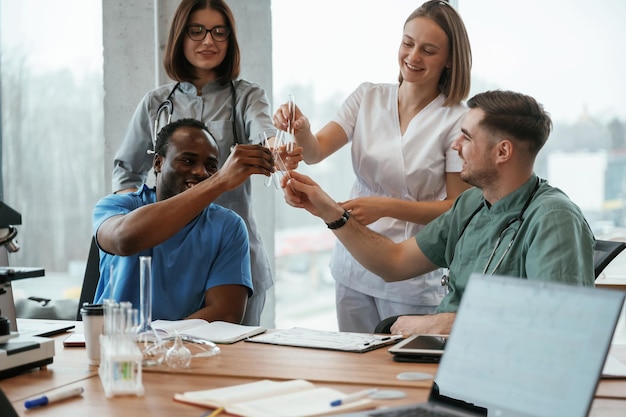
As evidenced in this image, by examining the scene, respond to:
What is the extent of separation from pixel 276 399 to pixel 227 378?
24 cm

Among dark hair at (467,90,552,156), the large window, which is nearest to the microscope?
dark hair at (467,90,552,156)

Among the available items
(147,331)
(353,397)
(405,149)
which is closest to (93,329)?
(147,331)

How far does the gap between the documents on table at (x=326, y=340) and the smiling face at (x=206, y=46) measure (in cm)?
123

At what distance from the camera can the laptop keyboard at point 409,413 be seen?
4.72 feet

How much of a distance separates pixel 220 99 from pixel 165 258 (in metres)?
0.79

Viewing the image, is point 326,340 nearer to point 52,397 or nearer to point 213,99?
point 52,397

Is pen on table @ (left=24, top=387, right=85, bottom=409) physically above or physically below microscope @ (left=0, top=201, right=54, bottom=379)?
below

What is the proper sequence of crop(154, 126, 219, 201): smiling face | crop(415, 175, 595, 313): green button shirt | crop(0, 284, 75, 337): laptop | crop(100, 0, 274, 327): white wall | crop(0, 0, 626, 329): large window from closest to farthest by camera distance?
crop(0, 284, 75, 337): laptop < crop(415, 175, 595, 313): green button shirt < crop(154, 126, 219, 201): smiling face < crop(0, 0, 626, 329): large window < crop(100, 0, 274, 327): white wall

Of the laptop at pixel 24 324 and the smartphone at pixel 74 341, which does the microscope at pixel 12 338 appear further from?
the smartphone at pixel 74 341

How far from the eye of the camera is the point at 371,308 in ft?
10.2

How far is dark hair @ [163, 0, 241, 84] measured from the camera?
309 cm

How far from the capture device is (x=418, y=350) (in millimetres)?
1983

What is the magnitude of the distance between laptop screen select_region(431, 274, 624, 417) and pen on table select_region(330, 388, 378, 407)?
0.22 m

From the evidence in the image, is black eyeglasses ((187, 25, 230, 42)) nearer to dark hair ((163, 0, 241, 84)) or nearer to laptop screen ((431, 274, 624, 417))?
dark hair ((163, 0, 241, 84))
